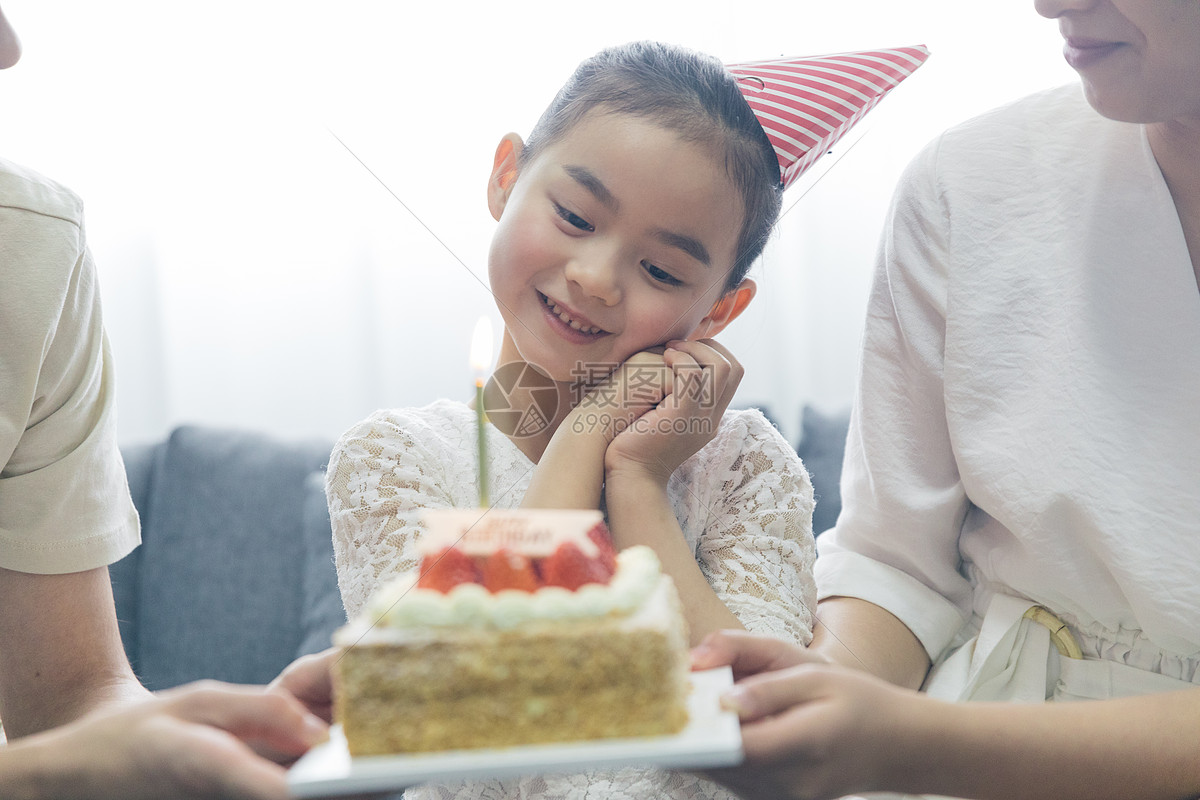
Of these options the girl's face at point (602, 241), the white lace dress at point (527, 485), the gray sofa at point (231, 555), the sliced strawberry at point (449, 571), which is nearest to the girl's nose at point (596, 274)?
the girl's face at point (602, 241)

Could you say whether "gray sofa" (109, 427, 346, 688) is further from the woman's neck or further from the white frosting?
the woman's neck

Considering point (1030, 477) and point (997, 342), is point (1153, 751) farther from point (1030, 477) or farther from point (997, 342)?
point (997, 342)

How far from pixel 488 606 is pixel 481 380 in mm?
109

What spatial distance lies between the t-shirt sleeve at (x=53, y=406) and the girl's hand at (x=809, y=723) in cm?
59

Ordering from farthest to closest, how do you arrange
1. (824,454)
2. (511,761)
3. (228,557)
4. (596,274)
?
(824,454) < (228,557) < (596,274) < (511,761)

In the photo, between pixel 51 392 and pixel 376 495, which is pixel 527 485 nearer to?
pixel 376 495

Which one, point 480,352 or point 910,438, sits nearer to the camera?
point 480,352

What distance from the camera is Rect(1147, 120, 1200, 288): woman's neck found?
75 cm

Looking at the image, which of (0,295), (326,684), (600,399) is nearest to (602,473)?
(600,399)

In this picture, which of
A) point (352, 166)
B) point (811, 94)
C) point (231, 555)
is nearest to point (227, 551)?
point (231, 555)

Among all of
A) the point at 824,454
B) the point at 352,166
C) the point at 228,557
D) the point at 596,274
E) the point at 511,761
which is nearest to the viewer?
the point at 511,761

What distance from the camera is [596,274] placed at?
0.55m

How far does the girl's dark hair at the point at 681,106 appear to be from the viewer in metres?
0.62

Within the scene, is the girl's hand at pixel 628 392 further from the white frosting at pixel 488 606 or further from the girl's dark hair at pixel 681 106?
the white frosting at pixel 488 606
